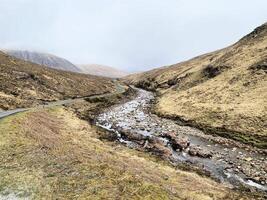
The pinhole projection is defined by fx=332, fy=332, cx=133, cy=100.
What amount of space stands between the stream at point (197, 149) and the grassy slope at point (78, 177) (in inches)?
147

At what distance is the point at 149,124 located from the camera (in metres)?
56.2

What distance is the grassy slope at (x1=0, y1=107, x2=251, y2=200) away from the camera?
66.9 ft

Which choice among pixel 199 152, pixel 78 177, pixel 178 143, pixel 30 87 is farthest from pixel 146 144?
pixel 30 87

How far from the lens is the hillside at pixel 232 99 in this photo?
4992cm

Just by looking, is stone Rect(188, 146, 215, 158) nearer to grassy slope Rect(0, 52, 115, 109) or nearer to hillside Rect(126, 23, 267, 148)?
hillside Rect(126, 23, 267, 148)

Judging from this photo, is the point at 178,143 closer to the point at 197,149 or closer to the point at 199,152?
the point at 197,149

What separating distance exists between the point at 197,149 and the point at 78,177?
21727 mm

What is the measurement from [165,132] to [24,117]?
20.3 m

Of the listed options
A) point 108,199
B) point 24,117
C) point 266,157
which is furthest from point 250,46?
point 108,199

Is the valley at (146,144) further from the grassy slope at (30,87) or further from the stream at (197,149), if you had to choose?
the grassy slope at (30,87)

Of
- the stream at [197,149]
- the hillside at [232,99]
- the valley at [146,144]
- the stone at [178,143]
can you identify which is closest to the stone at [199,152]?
the stream at [197,149]

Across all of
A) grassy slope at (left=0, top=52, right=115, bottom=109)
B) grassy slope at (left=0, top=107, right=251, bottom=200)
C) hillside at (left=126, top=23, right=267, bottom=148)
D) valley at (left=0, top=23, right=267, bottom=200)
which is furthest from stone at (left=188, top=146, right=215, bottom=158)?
grassy slope at (left=0, top=52, right=115, bottom=109)

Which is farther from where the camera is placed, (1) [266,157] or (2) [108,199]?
(1) [266,157]

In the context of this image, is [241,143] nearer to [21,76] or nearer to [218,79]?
[218,79]
